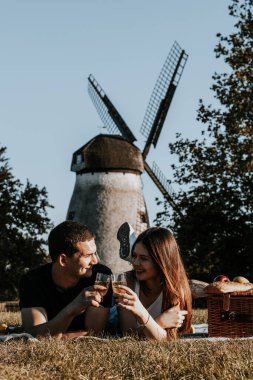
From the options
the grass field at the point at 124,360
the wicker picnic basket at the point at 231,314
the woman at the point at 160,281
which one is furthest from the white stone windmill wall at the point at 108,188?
the grass field at the point at 124,360

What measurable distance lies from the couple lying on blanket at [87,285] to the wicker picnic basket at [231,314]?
59 cm

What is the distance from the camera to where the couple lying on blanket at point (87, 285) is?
505 centimetres

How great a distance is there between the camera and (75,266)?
199 inches

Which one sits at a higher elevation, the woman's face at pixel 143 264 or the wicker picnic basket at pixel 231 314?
the woman's face at pixel 143 264

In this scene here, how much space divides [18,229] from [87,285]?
1821 cm

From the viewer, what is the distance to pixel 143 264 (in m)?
5.13

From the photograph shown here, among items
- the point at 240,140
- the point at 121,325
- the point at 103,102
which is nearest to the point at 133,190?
the point at 103,102

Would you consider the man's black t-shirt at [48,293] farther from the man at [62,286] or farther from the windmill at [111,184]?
the windmill at [111,184]

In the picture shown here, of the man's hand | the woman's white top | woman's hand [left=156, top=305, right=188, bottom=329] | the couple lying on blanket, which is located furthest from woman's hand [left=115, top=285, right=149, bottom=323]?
the woman's white top

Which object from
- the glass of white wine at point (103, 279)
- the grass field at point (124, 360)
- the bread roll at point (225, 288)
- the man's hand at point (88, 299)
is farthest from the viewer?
the bread roll at point (225, 288)

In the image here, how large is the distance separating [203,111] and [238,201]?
2948 mm

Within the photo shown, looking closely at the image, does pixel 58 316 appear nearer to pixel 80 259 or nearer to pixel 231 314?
pixel 80 259

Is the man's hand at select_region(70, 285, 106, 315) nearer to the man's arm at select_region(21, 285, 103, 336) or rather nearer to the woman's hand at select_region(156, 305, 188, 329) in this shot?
the man's arm at select_region(21, 285, 103, 336)

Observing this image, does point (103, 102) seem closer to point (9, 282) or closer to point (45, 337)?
point (9, 282)
